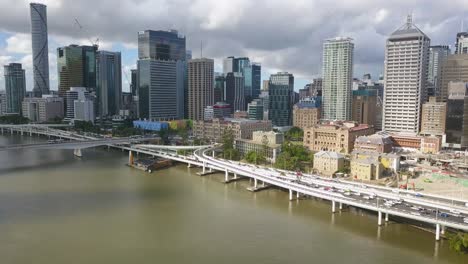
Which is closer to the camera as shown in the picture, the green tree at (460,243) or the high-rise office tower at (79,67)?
the green tree at (460,243)

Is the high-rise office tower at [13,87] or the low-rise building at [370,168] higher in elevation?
the high-rise office tower at [13,87]

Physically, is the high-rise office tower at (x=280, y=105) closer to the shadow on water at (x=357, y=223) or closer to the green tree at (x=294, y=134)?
the green tree at (x=294, y=134)

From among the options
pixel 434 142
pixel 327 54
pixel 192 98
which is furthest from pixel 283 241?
pixel 192 98

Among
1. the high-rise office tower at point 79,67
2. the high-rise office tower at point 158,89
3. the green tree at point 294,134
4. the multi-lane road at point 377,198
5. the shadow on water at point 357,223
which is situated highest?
the high-rise office tower at point 79,67

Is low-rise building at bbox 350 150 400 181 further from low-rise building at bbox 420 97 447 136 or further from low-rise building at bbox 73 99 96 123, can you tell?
low-rise building at bbox 73 99 96 123

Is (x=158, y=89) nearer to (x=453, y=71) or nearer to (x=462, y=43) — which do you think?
(x=453, y=71)

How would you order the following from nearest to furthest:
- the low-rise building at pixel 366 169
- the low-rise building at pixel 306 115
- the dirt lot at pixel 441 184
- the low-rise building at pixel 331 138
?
the dirt lot at pixel 441 184, the low-rise building at pixel 366 169, the low-rise building at pixel 331 138, the low-rise building at pixel 306 115

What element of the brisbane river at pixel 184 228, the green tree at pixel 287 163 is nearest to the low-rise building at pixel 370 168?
the green tree at pixel 287 163
